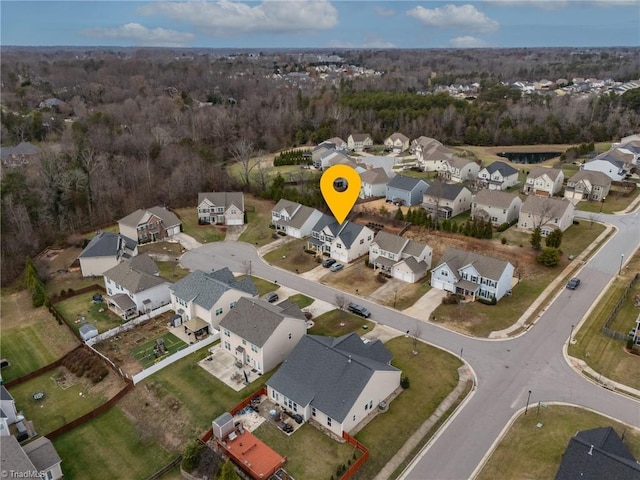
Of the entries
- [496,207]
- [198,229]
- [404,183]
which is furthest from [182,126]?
[496,207]

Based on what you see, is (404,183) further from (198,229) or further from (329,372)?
(329,372)

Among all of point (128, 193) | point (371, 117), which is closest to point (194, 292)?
point (128, 193)

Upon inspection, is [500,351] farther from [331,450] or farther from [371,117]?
[371,117]

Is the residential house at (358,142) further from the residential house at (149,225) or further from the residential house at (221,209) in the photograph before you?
the residential house at (149,225)

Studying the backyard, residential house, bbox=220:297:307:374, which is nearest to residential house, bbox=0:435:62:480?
the backyard

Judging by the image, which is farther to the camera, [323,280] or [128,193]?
[128,193]

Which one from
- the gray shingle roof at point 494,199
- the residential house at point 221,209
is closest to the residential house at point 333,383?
the residential house at point 221,209

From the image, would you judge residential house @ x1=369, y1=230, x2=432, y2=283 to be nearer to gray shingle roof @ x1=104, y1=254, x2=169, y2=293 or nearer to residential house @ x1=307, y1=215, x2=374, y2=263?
residential house @ x1=307, y1=215, x2=374, y2=263
